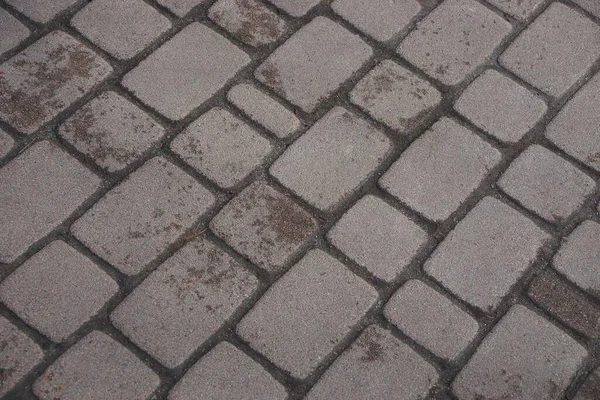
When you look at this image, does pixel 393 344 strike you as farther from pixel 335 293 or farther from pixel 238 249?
pixel 238 249

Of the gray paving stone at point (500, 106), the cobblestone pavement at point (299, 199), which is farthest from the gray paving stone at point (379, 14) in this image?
the gray paving stone at point (500, 106)

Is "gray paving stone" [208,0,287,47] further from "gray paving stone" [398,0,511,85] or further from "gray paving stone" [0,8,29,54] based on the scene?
"gray paving stone" [0,8,29,54]

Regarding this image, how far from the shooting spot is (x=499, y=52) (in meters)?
2.89

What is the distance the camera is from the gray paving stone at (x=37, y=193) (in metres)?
2.40

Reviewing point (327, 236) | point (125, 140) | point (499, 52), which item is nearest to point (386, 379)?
point (327, 236)

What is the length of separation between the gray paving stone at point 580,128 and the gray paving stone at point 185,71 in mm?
1171

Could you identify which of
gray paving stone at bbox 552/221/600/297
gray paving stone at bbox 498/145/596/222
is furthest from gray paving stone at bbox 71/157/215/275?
gray paving stone at bbox 552/221/600/297

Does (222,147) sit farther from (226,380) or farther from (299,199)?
(226,380)

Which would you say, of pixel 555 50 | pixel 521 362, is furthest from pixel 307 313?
pixel 555 50

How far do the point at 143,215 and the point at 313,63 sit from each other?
863 millimetres

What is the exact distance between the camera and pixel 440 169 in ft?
8.61

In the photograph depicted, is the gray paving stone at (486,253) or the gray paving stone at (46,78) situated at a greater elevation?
the gray paving stone at (486,253)

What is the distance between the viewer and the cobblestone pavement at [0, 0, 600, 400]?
2279 millimetres

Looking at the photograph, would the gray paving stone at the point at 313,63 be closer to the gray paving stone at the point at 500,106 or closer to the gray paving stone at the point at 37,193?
the gray paving stone at the point at 500,106
